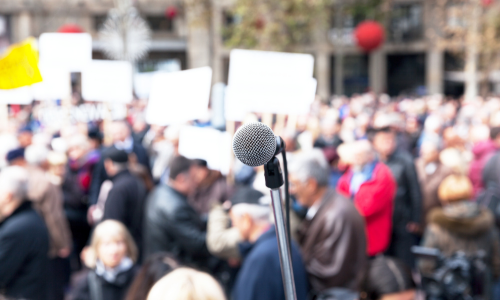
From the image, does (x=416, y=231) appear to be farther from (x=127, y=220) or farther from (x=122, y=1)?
(x=122, y=1)

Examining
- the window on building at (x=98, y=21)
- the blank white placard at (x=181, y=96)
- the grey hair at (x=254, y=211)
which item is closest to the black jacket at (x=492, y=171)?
the blank white placard at (x=181, y=96)

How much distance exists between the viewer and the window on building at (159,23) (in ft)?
101

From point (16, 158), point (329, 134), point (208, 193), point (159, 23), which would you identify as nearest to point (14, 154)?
point (16, 158)

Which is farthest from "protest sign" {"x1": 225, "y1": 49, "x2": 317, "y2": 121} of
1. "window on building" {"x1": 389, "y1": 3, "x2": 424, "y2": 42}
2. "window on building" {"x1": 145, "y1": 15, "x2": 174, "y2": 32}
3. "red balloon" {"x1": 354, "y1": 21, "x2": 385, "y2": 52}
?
"window on building" {"x1": 389, "y1": 3, "x2": 424, "y2": 42}

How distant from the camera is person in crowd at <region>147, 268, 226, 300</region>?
184 centimetres

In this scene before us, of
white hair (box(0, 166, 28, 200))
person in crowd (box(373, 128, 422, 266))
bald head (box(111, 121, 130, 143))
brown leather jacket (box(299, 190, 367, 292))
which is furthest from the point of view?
bald head (box(111, 121, 130, 143))

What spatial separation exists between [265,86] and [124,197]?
1.96 m

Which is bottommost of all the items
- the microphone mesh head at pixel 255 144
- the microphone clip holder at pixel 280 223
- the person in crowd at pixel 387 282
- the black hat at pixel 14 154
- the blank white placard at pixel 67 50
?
the person in crowd at pixel 387 282

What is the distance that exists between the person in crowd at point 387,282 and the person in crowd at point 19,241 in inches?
88.5

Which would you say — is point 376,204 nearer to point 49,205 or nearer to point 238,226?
point 238,226

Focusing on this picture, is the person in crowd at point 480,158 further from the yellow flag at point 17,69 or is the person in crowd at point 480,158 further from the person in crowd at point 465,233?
the yellow flag at point 17,69

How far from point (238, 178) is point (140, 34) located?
1787 centimetres

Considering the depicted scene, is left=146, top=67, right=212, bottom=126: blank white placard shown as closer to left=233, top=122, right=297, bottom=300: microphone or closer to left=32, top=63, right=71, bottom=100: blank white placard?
left=32, top=63, right=71, bottom=100: blank white placard

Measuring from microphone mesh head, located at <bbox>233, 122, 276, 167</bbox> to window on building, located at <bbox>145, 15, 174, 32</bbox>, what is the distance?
30779 millimetres
